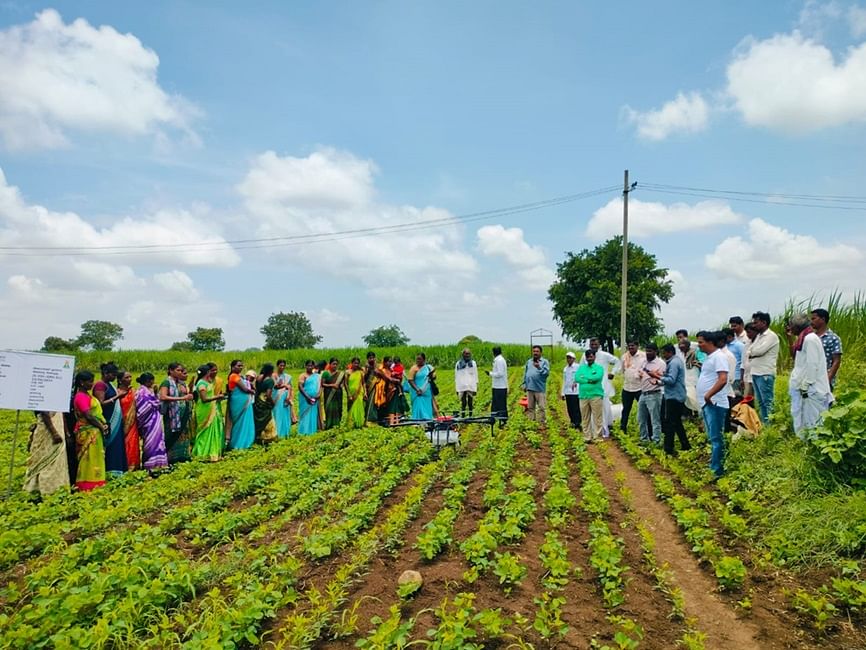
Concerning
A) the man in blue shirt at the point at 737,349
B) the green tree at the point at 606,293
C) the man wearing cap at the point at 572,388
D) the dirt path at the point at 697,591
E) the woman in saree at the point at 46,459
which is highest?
the green tree at the point at 606,293

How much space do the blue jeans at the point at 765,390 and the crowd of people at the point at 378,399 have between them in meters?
0.02

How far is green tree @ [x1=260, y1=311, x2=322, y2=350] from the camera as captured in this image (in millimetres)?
74438

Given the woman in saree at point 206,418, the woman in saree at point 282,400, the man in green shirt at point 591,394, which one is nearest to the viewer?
the woman in saree at point 206,418

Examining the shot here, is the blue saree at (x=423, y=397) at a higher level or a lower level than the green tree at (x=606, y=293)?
lower

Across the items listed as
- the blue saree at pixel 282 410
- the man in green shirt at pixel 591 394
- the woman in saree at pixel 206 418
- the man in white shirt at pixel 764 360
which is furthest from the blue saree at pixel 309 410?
the man in white shirt at pixel 764 360

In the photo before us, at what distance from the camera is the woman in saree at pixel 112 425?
28.9ft

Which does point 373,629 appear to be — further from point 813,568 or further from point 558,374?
point 558,374

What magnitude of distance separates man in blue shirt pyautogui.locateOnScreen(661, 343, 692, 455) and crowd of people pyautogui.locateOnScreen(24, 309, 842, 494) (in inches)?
0.7

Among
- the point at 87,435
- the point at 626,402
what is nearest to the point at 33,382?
the point at 87,435

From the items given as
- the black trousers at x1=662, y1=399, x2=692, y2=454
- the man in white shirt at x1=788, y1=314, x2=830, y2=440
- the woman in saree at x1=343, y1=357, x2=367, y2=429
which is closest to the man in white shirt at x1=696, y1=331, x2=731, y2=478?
the man in white shirt at x1=788, y1=314, x2=830, y2=440

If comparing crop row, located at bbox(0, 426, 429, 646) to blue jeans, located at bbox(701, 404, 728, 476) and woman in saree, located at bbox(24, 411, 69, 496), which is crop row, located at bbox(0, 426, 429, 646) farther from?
blue jeans, located at bbox(701, 404, 728, 476)

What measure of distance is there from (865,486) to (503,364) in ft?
25.9

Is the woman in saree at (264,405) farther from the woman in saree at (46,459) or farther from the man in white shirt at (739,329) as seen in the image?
the man in white shirt at (739,329)

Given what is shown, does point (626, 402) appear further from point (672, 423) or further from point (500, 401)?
point (500, 401)
